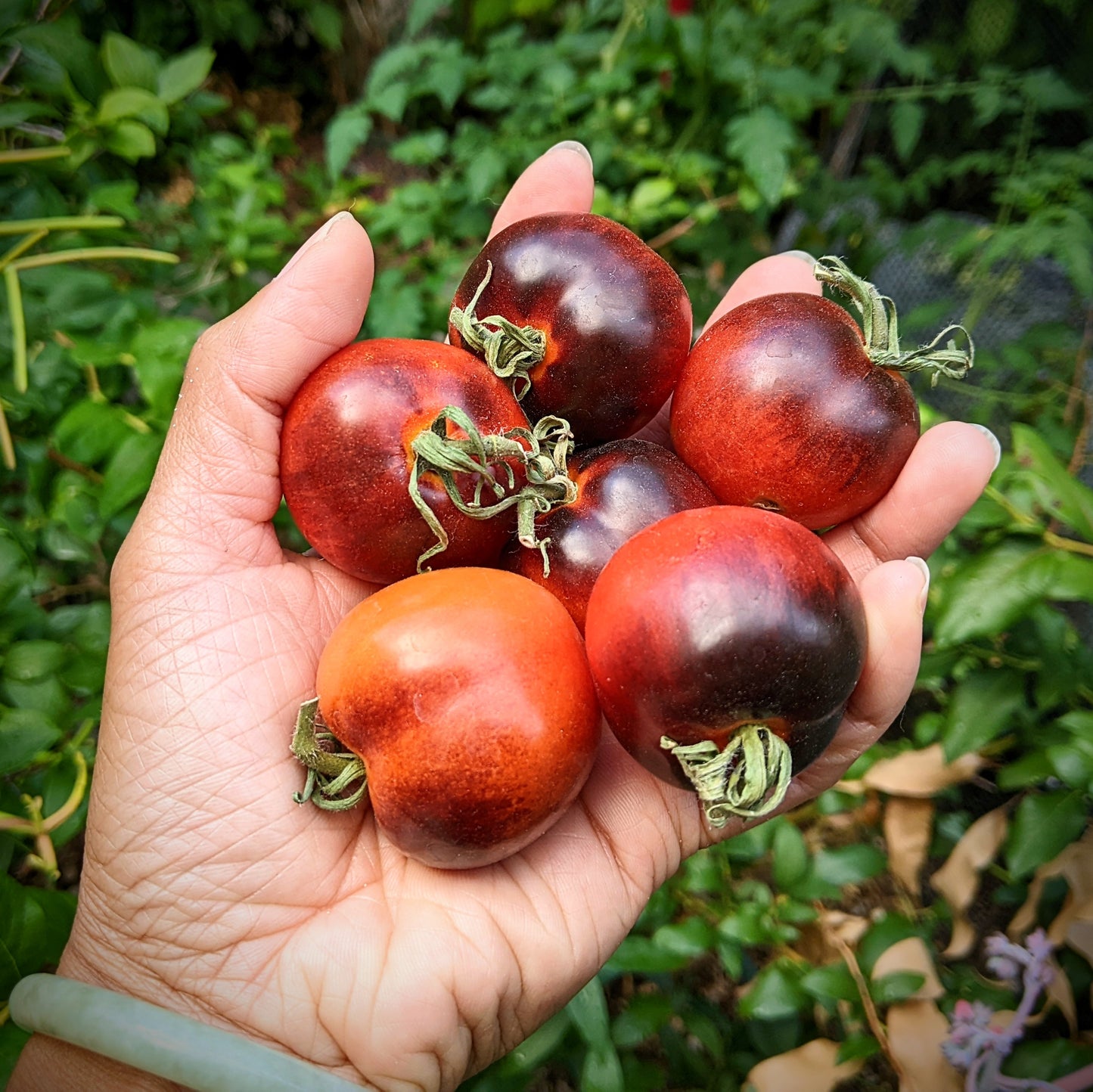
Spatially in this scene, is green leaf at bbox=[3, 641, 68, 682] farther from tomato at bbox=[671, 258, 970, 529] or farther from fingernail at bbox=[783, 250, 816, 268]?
→ fingernail at bbox=[783, 250, 816, 268]

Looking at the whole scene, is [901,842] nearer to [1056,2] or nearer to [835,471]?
[835,471]

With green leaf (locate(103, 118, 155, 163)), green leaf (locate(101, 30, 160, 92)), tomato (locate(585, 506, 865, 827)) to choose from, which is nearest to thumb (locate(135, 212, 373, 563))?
green leaf (locate(103, 118, 155, 163))

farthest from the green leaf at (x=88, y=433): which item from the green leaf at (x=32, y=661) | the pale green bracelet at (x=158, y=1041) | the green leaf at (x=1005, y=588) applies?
the green leaf at (x=1005, y=588)

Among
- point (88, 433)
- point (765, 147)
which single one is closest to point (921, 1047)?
point (88, 433)

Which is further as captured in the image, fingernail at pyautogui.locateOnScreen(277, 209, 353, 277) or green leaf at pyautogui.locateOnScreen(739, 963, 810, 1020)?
green leaf at pyautogui.locateOnScreen(739, 963, 810, 1020)

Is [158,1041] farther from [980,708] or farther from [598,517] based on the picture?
[980,708]

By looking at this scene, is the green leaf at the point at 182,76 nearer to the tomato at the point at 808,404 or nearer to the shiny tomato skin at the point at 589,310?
the shiny tomato skin at the point at 589,310
